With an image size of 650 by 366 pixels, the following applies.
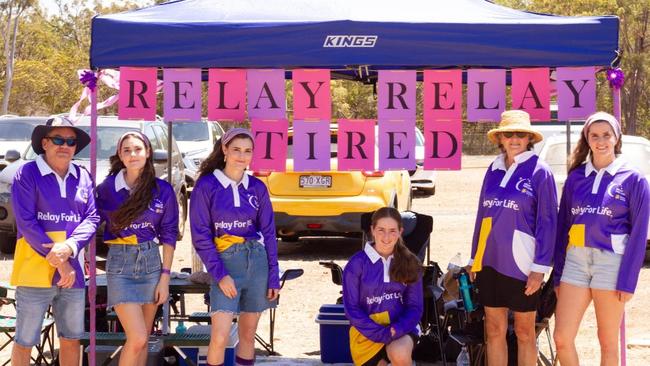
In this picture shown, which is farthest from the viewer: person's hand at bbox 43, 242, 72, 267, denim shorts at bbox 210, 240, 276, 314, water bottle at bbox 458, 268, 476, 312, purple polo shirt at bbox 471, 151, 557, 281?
water bottle at bbox 458, 268, 476, 312

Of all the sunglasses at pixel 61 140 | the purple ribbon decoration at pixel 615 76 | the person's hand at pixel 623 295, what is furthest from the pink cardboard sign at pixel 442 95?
the sunglasses at pixel 61 140

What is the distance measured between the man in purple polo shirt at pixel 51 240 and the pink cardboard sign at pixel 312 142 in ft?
4.91

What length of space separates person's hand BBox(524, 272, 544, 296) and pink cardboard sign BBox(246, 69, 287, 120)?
1.91 m

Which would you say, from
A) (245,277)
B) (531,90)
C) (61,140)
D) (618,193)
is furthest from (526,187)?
(61,140)

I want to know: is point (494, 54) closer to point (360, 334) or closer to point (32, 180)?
point (360, 334)

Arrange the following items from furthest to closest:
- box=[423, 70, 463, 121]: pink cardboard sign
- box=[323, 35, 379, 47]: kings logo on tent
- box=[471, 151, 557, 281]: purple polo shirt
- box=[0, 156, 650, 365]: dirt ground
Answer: box=[0, 156, 650, 365]: dirt ground
box=[423, 70, 463, 121]: pink cardboard sign
box=[323, 35, 379, 47]: kings logo on tent
box=[471, 151, 557, 281]: purple polo shirt

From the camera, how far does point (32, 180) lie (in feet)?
17.0

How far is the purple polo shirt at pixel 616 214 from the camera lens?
4.97 metres

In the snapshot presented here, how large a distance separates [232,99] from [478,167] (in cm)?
2610

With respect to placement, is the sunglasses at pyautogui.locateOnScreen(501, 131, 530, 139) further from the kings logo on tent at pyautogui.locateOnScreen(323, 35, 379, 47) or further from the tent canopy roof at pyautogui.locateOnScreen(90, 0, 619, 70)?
the kings logo on tent at pyautogui.locateOnScreen(323, 35, 379, 47)

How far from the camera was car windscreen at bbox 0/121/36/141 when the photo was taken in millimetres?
16328

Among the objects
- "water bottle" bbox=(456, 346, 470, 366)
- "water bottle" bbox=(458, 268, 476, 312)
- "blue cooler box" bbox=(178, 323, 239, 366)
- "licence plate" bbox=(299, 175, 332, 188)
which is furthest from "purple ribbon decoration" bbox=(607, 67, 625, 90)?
"licence plate" bbox=(299, 175, 332, 188)

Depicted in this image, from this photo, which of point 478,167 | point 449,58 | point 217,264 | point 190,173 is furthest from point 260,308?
point 478,167

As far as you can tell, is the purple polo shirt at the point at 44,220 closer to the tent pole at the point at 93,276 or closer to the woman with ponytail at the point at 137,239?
the woman with ponytail at the point at 137,239
